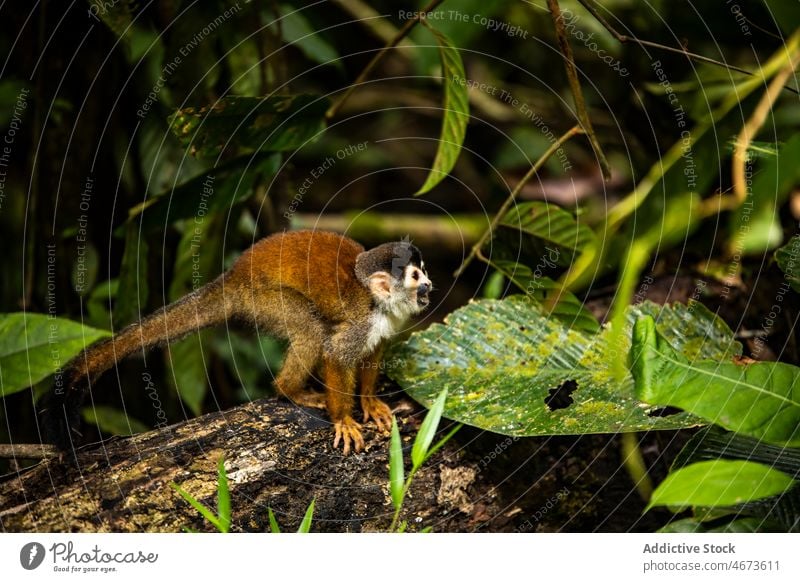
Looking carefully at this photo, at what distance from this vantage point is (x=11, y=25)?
8.11 feet

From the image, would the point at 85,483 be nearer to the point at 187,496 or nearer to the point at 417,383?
the point at 187,496

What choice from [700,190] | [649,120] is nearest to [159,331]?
[700,190]

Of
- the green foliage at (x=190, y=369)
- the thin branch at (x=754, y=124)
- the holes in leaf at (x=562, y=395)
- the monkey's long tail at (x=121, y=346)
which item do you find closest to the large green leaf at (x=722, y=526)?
the holes in leaf at (x=562, y=395)

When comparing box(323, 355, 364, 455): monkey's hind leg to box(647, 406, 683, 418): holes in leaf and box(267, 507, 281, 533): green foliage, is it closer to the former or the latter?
box(267, 507, 281, 533): green foliage

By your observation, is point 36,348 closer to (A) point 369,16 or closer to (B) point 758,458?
(B) point 758,458

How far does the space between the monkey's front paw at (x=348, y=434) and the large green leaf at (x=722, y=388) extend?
0.72 meters

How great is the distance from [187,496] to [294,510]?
27 cm

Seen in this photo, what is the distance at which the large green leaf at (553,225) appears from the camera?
2125mm

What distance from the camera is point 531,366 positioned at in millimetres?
2020

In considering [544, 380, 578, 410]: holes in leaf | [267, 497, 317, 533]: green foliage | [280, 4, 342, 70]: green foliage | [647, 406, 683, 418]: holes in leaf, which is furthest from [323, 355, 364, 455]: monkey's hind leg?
[280, 4, 342, 70]: green foliage

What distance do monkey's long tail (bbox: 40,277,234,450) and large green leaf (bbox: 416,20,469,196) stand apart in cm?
68

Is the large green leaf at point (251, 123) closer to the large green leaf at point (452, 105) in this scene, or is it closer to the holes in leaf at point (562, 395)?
the large green leaf at point (452, 105)

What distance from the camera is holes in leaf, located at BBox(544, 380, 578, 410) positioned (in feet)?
6.54

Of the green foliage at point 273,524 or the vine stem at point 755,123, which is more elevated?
the vine stem at point 755,123
